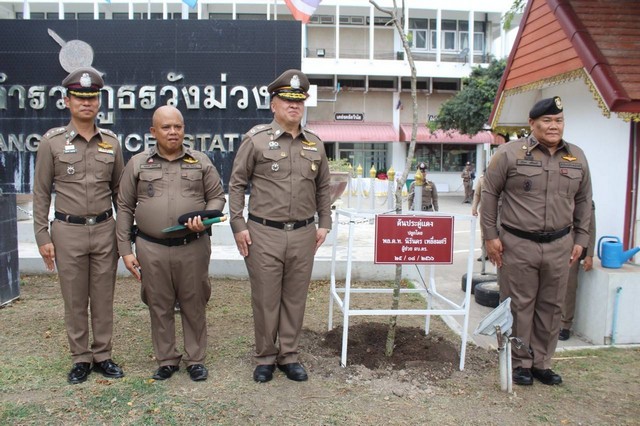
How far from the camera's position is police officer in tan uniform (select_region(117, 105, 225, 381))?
3.78m

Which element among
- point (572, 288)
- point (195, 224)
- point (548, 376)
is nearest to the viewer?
point (195, 224)

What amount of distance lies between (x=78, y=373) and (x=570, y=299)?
4118mm

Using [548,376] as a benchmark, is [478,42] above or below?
above

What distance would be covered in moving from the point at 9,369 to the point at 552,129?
419 centimetres

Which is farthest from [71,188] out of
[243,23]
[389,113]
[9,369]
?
[389,113]

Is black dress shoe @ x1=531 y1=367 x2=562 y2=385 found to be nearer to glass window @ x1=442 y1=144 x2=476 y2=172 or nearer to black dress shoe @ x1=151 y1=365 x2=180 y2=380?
black dress shoe @ x1=151 y1=365 x2=180 y2=380

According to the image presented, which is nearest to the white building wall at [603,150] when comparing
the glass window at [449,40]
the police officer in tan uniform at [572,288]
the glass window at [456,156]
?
the police officer in tan uniform at [572,288]

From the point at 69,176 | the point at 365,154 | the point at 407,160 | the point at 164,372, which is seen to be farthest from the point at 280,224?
the point at 365,154

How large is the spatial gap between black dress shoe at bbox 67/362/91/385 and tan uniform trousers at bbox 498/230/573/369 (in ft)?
9.74

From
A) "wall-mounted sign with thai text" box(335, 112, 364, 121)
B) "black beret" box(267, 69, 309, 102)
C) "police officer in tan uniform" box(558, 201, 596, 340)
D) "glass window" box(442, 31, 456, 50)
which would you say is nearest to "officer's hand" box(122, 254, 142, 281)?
"black beret" box(267, 69, 309, 102)

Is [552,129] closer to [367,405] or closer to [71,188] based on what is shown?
[367,405]

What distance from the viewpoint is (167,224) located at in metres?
3.77

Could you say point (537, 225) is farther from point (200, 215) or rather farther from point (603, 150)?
point (603, 150)

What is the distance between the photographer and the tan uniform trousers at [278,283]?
3.89 meters
